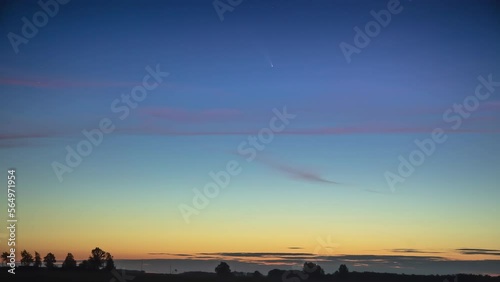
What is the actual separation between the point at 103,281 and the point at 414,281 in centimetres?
10087

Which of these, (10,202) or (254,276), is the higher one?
(10,202)

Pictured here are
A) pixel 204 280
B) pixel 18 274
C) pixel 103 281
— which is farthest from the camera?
pixel 204 280

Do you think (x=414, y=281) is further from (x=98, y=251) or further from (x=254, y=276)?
(x=98, y=251)

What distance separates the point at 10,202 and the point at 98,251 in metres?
139

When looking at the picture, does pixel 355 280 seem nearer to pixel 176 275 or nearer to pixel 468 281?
pixel 468 281

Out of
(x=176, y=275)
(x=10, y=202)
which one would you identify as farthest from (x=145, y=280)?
(x=10, y=202)

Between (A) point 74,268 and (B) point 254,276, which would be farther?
(B) point 254,276

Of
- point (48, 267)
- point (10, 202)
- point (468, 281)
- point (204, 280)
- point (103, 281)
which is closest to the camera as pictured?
point (10, 202)

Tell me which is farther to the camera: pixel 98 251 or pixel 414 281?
pixel 414 281

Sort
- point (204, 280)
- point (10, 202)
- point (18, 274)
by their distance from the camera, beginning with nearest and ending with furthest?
1. point (10, 202)
2. point (18, 274)
3. point (204, 280)

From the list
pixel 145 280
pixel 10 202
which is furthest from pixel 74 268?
pixel 10 202

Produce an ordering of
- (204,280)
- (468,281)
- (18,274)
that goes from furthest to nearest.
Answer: (468,281), (204,280), (18,274)

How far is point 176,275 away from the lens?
542 ft

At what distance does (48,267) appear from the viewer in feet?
484
